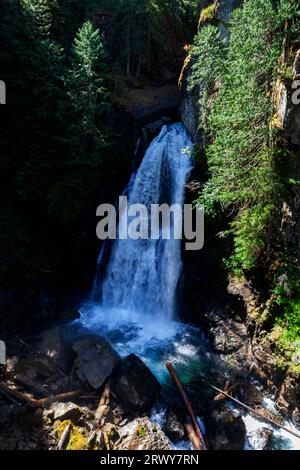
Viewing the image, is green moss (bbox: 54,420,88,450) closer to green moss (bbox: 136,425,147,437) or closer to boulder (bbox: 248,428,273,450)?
green moss (bbox: 136,425,147,437)

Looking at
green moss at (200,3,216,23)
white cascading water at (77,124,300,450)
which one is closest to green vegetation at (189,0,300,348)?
white cascading water at (77,124,300,450)

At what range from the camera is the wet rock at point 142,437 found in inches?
383


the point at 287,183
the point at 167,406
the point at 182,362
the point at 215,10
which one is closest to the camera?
the point at 167,406

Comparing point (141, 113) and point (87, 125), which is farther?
A: point (141, 113)

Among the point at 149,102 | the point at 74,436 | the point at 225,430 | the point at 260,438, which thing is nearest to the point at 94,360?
the point at 74,436

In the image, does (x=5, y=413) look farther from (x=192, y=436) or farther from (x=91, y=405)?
(x=192, y=436)

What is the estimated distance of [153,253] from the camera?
17.5 metres

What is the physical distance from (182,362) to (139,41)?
22.4 meters

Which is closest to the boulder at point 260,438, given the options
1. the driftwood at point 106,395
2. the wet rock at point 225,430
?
the wet rock at point 225,430

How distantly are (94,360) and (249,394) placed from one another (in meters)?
5.45

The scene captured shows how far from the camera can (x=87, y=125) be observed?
59.2ft

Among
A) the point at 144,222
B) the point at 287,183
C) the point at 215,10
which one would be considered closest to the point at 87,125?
the point at 144,222
